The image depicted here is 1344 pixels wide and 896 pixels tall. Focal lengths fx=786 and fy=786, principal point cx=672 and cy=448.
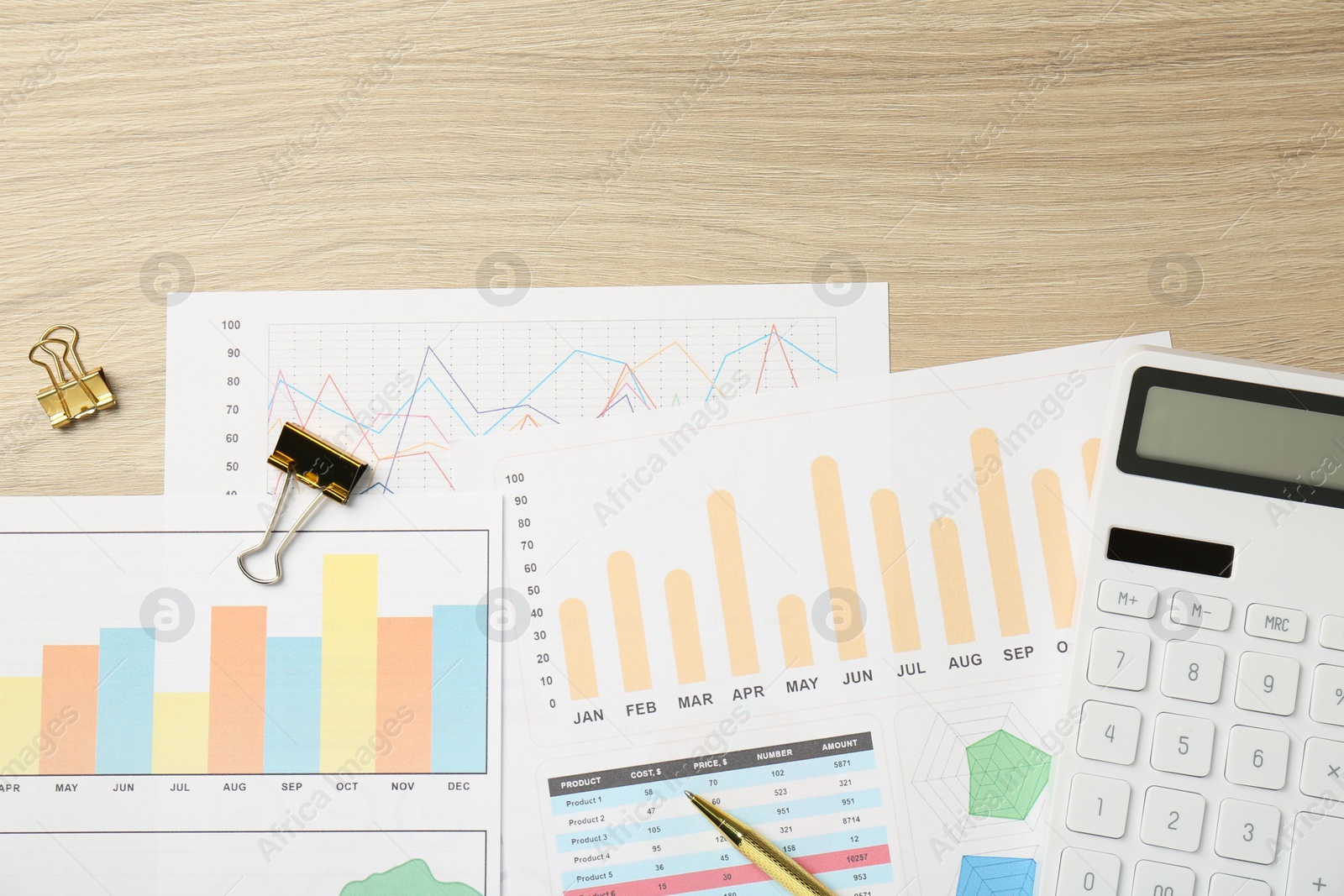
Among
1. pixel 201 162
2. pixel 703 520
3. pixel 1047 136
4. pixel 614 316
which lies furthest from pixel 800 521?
pixel 201 162

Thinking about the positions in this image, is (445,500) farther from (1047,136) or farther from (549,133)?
(1047,136)

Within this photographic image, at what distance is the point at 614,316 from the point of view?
533mm

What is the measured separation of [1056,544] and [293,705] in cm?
51

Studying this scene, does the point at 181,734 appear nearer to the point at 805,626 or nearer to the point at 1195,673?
the point at 805,626

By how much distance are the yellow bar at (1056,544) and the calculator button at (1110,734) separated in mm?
61

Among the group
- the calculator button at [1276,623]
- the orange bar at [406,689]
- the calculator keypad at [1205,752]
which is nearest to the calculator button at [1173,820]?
the calculator keypad at [1205,752]

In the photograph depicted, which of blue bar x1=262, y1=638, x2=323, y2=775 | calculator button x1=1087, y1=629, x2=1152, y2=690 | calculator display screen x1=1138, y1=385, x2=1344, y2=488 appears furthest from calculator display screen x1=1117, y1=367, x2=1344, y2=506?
blue bar x1=262, y1=638, x2=323, y2=775

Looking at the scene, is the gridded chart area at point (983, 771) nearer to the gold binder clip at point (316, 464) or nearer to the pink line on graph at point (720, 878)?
the pink line on graph at point (720, 878)

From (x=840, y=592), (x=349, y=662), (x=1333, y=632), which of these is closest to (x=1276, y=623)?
(x=1333, y=632)

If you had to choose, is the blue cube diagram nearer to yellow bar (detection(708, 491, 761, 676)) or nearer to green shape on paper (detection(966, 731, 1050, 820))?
green shape on paper (detection(966, 731, 1050, 820))

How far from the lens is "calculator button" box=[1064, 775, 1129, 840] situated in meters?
0.47

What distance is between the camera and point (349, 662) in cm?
52

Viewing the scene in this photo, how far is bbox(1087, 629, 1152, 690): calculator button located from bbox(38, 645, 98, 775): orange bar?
640 millimetres

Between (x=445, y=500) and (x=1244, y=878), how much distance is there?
0.54m
